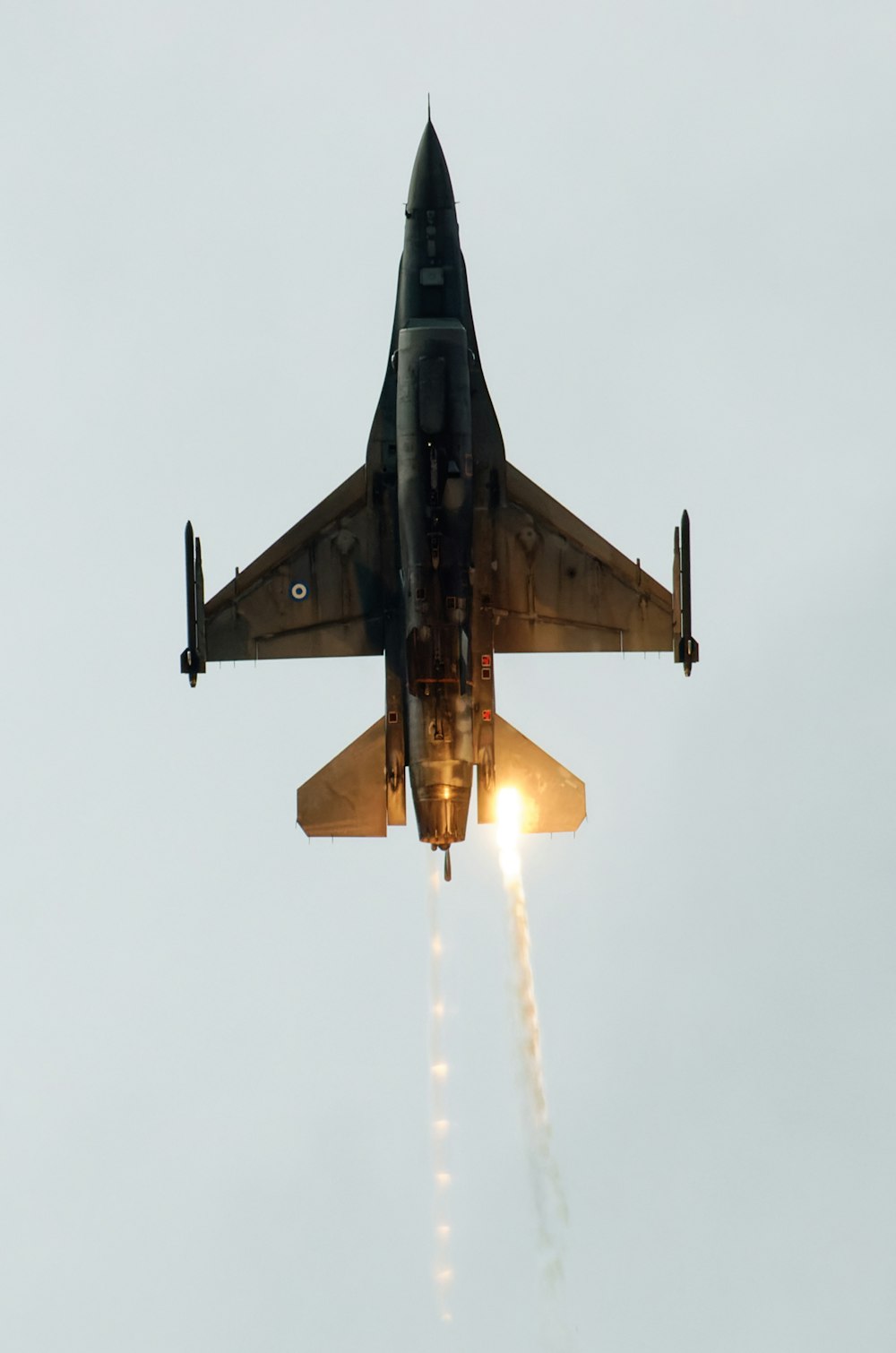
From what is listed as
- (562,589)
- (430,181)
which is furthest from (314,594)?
(430,181)

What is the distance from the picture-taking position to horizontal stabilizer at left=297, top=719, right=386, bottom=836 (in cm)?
5312

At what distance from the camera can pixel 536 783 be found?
5350 cm

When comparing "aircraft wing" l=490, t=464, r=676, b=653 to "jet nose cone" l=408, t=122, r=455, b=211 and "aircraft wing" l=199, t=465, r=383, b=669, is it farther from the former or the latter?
"jet nose cone" l=408, t=122, r=455, b=211

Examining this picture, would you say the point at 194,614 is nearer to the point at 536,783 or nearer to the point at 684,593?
the point at 536,783

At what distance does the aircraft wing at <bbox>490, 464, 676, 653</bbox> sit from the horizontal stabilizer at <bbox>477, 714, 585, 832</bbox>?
225 cm

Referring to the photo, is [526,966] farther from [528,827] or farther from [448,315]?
[448,315]

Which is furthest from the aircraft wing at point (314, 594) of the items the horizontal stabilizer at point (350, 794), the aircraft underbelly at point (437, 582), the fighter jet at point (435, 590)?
the aircraft underbelly at point (437, 582)

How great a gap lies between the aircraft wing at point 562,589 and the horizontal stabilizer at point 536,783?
2253mm

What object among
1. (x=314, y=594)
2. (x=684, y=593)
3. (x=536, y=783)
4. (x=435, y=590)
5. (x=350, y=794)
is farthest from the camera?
(x=314, y=594)

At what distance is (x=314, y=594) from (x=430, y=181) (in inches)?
388

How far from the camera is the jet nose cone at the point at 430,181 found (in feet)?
177

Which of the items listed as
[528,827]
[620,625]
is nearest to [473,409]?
[620,625]

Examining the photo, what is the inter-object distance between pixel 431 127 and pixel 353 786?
1561 cm

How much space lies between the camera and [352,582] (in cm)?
5409
